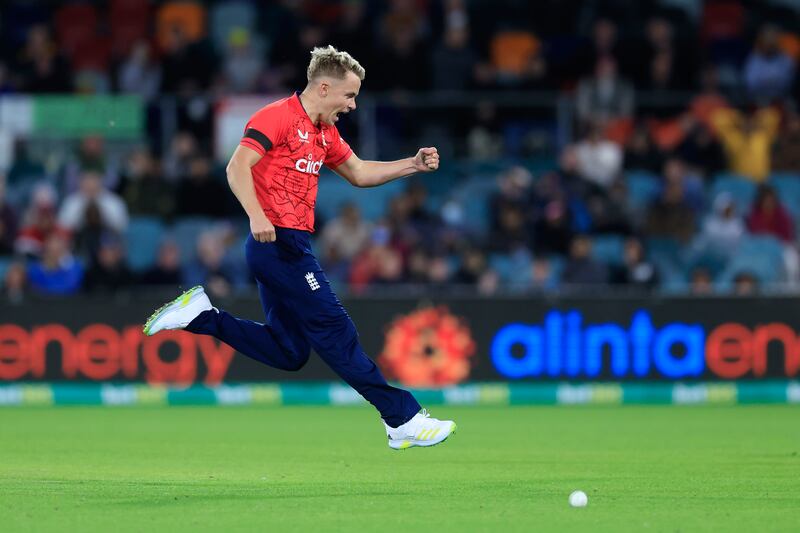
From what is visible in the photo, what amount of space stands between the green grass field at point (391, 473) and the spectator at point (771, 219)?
3969mm

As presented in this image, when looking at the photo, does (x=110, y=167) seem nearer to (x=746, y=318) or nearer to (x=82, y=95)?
(x=82, y=95)

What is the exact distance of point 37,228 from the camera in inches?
681

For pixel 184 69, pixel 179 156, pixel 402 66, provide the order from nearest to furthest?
pixel 179 156, pixel 402 66, pixel 184 69

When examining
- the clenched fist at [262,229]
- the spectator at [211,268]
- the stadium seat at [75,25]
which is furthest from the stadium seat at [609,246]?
the clenched fist at [262,229]

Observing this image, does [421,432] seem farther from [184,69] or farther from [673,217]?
[184,69]

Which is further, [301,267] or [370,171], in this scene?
[370,171]

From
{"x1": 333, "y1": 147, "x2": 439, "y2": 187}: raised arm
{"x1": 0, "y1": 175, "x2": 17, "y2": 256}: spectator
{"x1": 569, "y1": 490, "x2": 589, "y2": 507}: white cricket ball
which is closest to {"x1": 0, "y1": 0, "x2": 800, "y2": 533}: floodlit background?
{"x1": 0, "y1": 175, "x2": 17, "y2": 256}: spectator

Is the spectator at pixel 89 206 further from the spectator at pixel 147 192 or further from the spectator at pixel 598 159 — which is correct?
the spectator at pixel 598 159

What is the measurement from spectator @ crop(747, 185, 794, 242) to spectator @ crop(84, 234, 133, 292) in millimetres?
7337

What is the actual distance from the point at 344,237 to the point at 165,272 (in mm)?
2068

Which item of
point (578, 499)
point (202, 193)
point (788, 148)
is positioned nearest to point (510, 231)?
point (202, 193)

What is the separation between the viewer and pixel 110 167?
18688 mm

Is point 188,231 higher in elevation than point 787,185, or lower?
lower

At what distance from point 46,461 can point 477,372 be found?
7.19 meters
